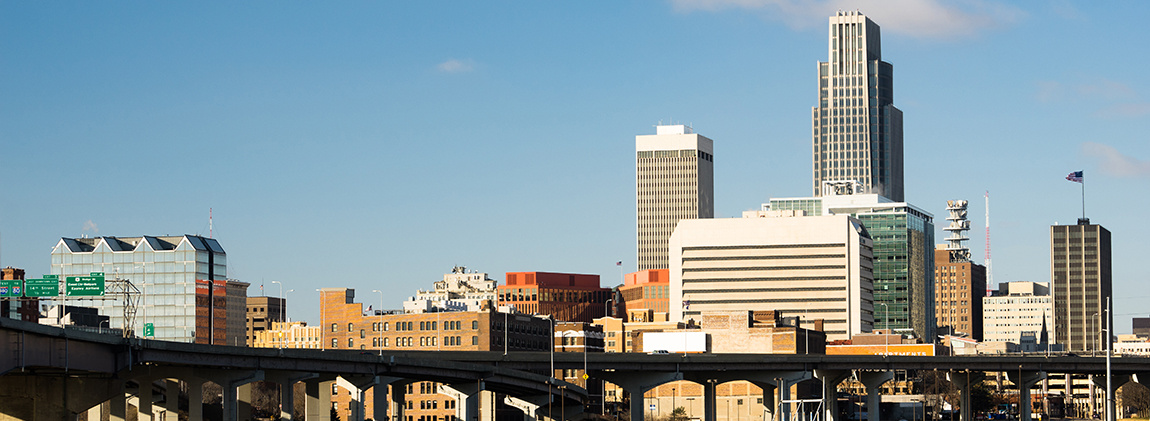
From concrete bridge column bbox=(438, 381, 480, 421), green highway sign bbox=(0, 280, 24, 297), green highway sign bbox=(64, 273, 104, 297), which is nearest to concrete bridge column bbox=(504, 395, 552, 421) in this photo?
concrete bridge column bbox=(438, 381, 480, 421)

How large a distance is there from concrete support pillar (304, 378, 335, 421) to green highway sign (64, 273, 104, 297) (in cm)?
4272

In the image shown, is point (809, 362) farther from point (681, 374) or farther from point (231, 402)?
point (231, 402)

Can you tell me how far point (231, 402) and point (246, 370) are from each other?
3297mm

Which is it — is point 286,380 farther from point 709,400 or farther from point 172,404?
point 709,400

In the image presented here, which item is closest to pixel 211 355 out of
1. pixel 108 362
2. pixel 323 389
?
pixel 108 362

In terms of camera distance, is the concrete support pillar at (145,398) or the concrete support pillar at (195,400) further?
the concrete support pillar at (145,398)

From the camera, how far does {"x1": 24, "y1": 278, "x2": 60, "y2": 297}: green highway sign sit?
18850 cm

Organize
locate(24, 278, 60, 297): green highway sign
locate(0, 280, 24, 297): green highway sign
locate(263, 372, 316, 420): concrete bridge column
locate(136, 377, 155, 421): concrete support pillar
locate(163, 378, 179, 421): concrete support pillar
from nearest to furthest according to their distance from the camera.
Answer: locate(136, 377, 155, 421): concrete support pillar < locate(263, 372, 316, 420): concrete bridge column < locate(163, 378, 179, 421): concrete support pillar < locate(24, 278, 60, 297): green highway sign < locate(0, 280, 24, 297): green highway sign

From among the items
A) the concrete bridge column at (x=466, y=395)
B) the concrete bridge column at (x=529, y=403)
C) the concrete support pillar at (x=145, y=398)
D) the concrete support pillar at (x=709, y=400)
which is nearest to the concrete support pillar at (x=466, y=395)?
the concrete bridge column at (x=466, y=395)

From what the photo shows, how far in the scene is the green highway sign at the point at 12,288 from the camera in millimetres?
192913

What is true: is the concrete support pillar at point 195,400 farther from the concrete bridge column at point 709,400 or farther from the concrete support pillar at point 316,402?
the concrete bridge column at point 709,400

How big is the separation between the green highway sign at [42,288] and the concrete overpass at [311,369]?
40527 millimetres

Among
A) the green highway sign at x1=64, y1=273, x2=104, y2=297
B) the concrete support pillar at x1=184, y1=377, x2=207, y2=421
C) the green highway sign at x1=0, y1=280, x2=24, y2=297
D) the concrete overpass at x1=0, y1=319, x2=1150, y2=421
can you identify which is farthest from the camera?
the green highway sign at x1=0, y1=280, x2=24, y2=297

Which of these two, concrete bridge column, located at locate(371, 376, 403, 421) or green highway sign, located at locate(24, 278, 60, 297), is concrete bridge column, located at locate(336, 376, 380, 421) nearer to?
concrete bridge column, located at locate(371, 376, 403, 421)
